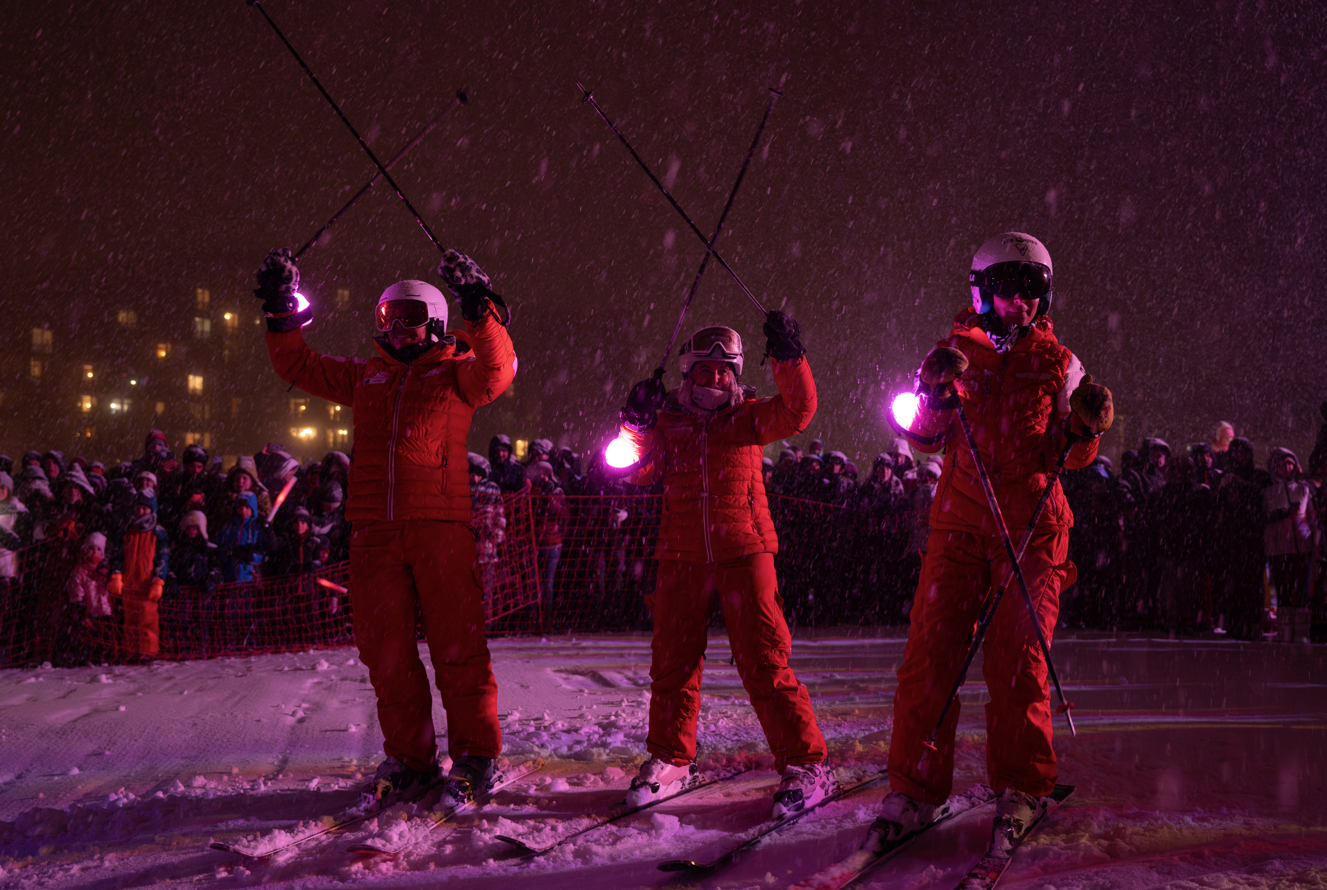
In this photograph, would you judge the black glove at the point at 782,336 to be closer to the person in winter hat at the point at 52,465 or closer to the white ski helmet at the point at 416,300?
the white ski helmet at the point at 416,300

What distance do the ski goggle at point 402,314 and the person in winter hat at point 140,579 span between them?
200 inches

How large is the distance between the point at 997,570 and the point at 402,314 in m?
2.56

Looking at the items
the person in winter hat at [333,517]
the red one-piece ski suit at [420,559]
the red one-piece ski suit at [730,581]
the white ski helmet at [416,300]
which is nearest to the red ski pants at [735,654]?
the red one-piece ski suit at [730,581]

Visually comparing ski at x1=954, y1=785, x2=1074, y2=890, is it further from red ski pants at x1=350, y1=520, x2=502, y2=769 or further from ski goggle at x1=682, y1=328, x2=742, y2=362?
ski goggle at x1=682, y1=328, x2=742, y2=362

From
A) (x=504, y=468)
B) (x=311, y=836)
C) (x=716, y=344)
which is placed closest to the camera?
(x=311, y=836)

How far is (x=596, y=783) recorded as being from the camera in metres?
3.85

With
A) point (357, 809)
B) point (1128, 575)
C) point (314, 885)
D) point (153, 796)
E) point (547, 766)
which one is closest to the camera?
point (314, 885)

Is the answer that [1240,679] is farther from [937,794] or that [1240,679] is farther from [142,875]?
[142,875]

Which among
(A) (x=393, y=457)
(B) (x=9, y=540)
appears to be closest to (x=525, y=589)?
(B) (x=9, y=540)

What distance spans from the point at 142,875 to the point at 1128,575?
360 inches

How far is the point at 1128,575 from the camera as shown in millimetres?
9320

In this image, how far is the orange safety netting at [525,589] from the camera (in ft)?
24.2

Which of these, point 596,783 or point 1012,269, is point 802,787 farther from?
point 1012,269

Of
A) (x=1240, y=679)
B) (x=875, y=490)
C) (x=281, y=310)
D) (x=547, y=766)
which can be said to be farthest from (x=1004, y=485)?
(x=875, y=490)
